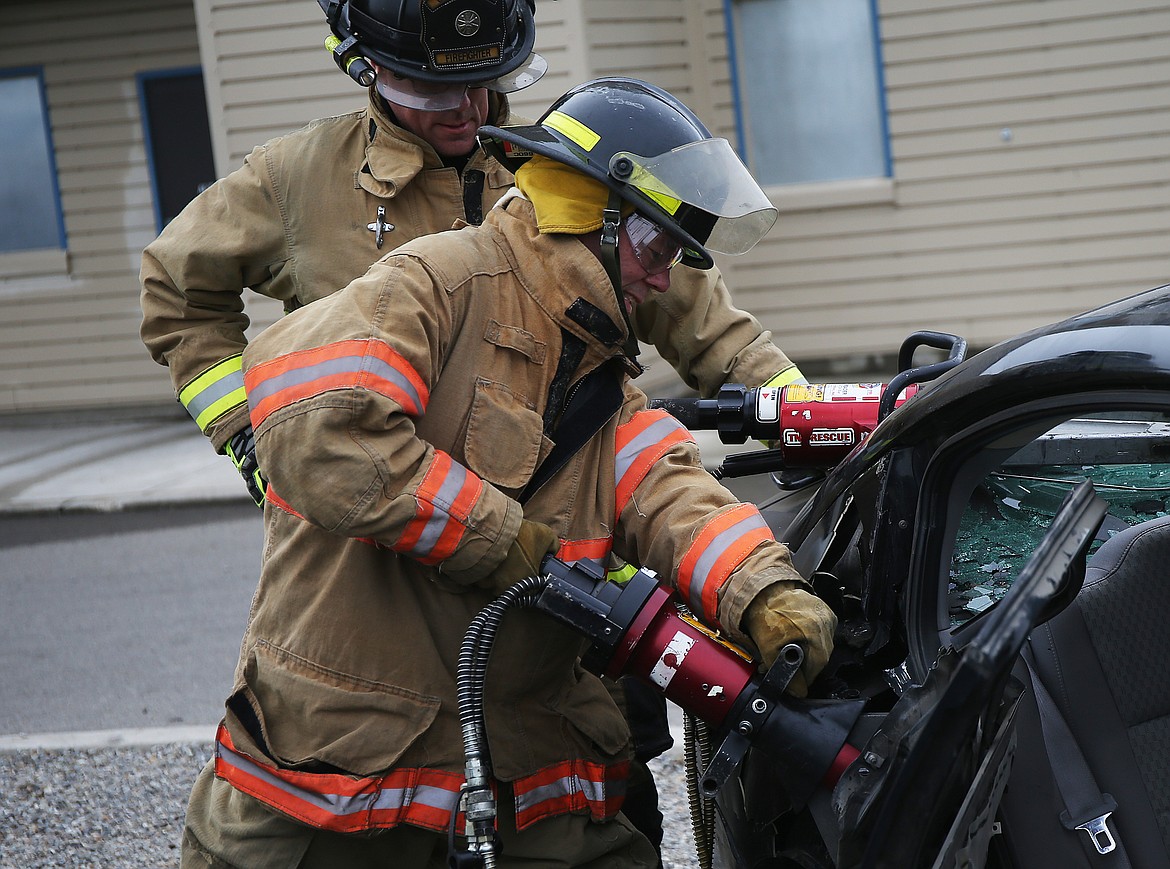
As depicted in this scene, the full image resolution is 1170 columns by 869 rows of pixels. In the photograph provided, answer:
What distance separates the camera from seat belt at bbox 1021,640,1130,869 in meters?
1.73

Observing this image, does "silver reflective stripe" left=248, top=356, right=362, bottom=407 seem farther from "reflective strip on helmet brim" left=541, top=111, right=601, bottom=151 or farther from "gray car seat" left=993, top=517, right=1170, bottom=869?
"gray car seat" left=993, top=517, right=1170, bottom=869

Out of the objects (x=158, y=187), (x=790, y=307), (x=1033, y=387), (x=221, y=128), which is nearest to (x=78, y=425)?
(x=158, y=187)

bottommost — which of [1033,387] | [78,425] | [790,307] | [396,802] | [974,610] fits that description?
[78,425]

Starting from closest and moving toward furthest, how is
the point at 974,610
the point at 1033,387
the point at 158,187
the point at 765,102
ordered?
the point at 1033,387, the point at 974,610, the point at 765,102, the point at 158,187

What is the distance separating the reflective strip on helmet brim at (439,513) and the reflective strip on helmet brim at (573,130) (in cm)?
56

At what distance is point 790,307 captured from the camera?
893cm

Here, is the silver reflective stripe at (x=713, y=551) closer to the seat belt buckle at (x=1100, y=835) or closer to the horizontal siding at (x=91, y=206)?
the seat belt buckle at (x=1100, y=835)

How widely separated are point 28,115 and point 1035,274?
7859 millimetres

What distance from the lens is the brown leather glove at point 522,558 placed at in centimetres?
197

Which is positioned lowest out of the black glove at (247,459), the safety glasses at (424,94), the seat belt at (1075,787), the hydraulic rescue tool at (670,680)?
the seat belt at (1075,787)

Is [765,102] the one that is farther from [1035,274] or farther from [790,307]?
[1035,274]

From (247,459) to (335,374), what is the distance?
90 centimetres

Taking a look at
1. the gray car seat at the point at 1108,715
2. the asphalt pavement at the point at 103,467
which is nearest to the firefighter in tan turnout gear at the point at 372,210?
the gray car seat at the point at 1108,715

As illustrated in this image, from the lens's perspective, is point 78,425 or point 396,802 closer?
point 396,802
